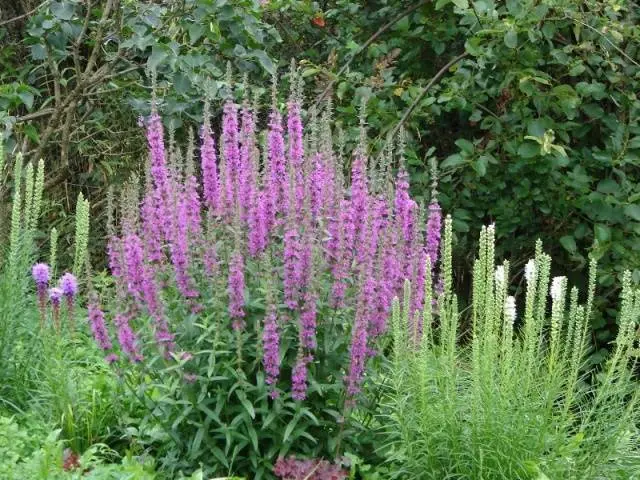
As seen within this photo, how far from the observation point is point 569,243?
5184 millimetres

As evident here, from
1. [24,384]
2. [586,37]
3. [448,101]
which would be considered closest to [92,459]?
[24,384]

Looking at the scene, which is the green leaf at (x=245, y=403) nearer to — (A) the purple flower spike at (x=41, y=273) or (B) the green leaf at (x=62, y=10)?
(A) the purple flower spike at (x=41, y=273)

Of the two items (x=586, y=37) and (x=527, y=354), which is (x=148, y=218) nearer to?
(x=527, y=354)

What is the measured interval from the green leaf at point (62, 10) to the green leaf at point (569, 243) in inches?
126

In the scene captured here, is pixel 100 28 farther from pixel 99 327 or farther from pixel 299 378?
pixel 299 378

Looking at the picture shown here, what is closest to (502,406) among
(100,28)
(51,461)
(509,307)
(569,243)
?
(509,307)

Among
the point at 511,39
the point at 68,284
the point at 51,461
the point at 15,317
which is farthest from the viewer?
the point at 511,39

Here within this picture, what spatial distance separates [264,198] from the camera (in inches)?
145

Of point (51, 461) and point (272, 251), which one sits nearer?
point (51, 461)

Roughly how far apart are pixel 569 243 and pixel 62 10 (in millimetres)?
3286

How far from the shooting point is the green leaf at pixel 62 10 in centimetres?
562

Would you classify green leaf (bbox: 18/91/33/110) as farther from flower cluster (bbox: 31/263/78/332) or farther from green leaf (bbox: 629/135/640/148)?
green leaf (bbox: 629/135/640/148)

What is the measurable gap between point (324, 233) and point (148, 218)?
2.45 ft

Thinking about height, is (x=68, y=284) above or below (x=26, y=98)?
below
